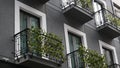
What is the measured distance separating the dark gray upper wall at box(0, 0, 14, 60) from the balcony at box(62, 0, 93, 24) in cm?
332

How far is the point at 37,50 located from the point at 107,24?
6162 mm

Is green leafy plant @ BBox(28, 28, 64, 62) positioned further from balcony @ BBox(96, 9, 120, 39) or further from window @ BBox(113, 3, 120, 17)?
window @ BBox(113, 3, 120, 17)

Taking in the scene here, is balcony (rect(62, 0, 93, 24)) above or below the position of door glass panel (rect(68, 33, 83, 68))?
above

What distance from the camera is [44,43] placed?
463 inches

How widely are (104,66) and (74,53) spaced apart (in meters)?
→ 1.53

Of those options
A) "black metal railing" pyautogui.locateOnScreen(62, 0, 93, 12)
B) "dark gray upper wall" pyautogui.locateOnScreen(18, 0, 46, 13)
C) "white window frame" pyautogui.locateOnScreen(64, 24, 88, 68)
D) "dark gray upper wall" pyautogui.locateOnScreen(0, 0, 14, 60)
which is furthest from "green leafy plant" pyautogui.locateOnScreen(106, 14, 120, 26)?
"dark gray upper wall" pyautogui.locateOnScreen(0, 0, 14, 60)

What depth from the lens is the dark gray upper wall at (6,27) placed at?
1113 cm

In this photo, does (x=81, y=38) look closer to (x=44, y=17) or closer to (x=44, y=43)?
(x=44, y=17)

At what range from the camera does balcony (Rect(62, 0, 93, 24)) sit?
570 inches

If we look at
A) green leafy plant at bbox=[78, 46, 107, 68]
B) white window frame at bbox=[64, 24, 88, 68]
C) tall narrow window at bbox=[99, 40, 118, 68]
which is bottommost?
green leafy plant at bbox=[78, 46, 107, 68]

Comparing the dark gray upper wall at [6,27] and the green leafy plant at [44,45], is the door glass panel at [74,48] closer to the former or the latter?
the green leafy plant at [44,45]

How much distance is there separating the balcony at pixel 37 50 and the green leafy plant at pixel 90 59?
1.39m

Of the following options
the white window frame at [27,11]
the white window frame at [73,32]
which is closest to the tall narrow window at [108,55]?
the white window frame at [73,32]

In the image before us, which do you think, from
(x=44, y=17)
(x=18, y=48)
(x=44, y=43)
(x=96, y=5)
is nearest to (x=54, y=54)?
(x=44, y=43)
